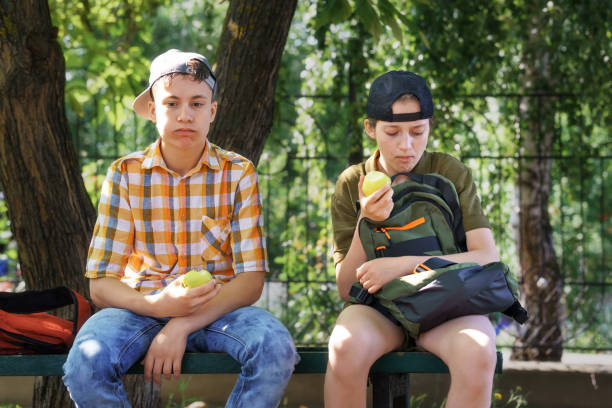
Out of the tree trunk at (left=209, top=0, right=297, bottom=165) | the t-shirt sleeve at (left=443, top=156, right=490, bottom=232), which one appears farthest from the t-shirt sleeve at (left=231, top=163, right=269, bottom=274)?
the tree trunk at (left=209, top=0, right=297, bottom=165)

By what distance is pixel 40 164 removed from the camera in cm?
329

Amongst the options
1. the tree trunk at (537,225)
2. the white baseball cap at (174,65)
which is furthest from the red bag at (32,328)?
the tree trunk at (537,225)

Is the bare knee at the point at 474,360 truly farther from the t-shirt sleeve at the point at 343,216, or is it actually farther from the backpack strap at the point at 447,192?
the t-shirt sleeve at the point at 343,216

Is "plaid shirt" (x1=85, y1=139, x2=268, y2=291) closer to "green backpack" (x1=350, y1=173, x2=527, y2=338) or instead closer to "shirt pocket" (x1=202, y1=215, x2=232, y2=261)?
"shirt pocket" (x1=202, y1=215, x2=232, y2=261)

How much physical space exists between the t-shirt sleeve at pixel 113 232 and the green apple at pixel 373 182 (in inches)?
34.5

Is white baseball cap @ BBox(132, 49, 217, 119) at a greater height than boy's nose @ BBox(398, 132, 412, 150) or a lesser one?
greater

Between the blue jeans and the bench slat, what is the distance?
0.20ft

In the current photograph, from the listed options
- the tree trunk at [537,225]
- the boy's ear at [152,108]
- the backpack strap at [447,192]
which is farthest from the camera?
the tree trunk at [537,225]

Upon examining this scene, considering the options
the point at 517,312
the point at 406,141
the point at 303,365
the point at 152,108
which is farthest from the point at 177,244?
the point at 517,312

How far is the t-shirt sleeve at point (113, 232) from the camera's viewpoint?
2.51m

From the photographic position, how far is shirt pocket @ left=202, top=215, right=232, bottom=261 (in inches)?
101

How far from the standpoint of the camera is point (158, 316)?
2.38 m

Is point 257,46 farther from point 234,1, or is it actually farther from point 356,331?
point 356,331

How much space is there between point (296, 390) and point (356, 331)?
9.22 ft
